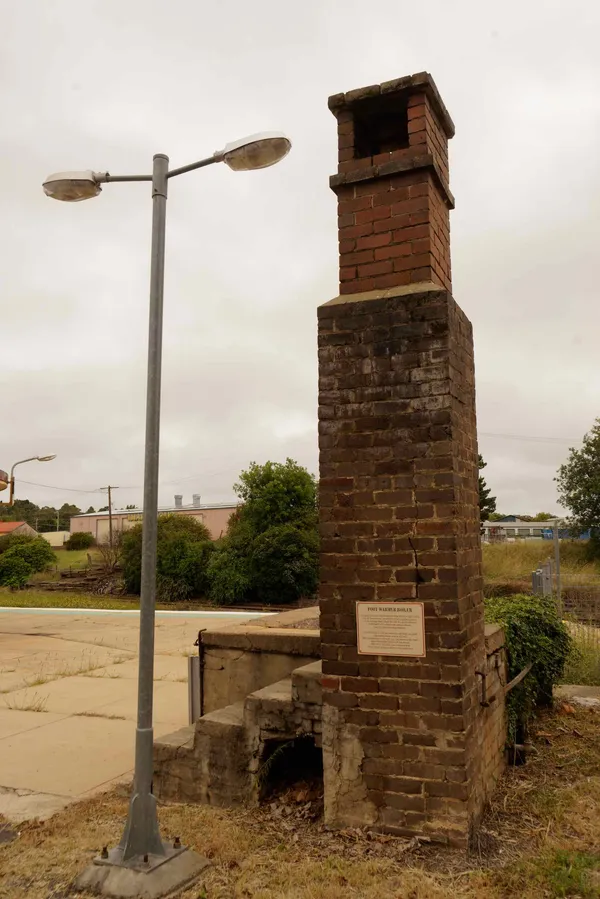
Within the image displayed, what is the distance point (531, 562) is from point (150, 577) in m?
25.4

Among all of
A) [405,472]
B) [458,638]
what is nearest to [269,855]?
[458,638]

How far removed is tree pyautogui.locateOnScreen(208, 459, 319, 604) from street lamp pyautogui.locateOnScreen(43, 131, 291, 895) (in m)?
20.9

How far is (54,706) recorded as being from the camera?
24.6ft

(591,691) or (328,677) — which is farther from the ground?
(328,677)

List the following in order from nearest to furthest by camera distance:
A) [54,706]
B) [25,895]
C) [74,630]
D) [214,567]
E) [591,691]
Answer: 1. [25,895]
2. [591,691]
3. [54,706]
4. [74,630]
5. [214,567]

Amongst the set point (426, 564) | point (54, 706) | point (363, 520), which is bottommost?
point (54, 706)

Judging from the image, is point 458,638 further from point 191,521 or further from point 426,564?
point 191,521

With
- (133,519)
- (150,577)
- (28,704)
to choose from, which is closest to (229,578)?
(28,704)

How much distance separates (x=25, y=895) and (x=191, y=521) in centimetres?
2855

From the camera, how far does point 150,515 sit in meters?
3.77

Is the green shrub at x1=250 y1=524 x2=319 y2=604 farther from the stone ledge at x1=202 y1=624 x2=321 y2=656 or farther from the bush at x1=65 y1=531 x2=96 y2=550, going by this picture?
the bush at x1=65 y1=531 x2=96 y2=550

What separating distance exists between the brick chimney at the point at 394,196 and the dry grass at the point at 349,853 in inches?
120

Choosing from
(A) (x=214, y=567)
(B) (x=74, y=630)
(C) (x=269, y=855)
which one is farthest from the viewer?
(A) (x=214, y=567)

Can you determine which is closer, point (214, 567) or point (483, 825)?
point (483, 825)
